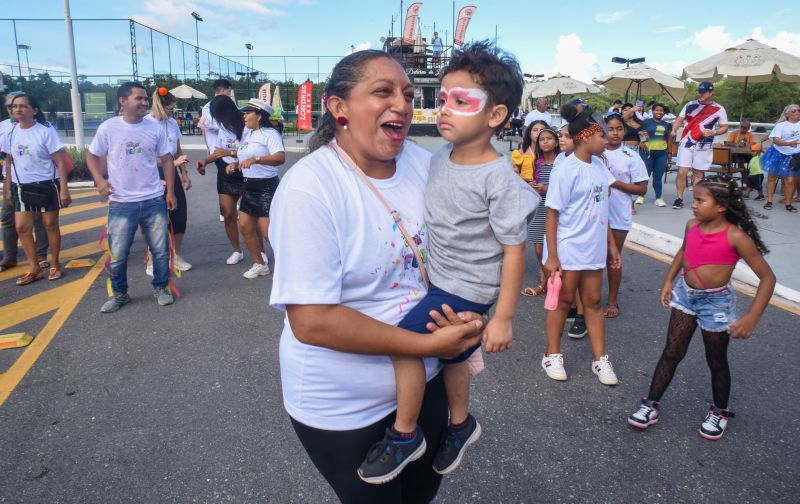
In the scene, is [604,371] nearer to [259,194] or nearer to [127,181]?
[259,194]

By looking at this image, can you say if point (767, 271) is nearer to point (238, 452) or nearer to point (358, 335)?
point (358, 335)

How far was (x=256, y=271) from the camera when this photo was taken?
6766 millimetres

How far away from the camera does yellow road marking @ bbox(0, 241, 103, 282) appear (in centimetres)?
680

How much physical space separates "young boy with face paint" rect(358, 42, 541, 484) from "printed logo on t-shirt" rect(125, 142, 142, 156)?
14.6 ft

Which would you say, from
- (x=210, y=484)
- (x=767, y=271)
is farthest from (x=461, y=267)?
(x=767, y=271)

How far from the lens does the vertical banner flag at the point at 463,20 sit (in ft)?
138

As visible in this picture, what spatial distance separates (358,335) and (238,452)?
7.06ft

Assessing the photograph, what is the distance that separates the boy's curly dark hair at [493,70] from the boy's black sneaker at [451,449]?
3.69 ft

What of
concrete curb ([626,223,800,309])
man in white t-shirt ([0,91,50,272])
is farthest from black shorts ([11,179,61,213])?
concrete curb ([626,223,800,309])

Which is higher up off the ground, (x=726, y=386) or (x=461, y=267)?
(x=461, y=267)

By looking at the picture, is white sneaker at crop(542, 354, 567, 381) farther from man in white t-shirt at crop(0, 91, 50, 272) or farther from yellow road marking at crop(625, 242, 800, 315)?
man in white t-shirt at crop(0, 91, 50, 272)

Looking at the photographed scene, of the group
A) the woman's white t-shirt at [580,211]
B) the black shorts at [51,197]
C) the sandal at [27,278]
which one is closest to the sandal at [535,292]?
the woman's white t-shirt at [580,211]

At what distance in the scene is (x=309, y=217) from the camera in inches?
54.1

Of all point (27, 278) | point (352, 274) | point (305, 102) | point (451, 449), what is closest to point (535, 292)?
point (451, 449)
